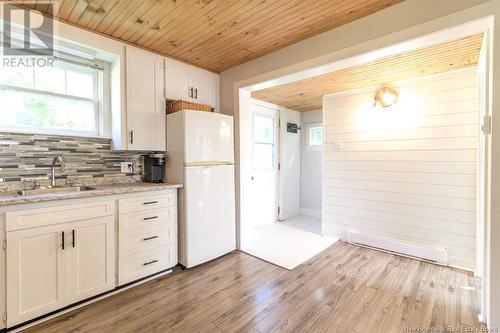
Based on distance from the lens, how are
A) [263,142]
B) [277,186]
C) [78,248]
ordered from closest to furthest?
[78,248] → [263,142] → [277,186]

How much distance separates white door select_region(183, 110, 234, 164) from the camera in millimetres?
2543

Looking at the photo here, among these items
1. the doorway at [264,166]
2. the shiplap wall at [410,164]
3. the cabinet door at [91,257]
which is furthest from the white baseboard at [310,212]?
the cabinet door at [91,257]

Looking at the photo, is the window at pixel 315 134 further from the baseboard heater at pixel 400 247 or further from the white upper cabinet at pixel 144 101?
the white upper cabinet at pixel 144 101

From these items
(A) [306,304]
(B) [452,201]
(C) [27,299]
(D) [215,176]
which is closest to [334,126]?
(B) [452,201]

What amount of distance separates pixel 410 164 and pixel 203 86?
111 inches

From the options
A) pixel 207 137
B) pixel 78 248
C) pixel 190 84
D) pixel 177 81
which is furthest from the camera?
pixel 190 84

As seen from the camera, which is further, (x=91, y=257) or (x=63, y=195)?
(x=91, y=257)

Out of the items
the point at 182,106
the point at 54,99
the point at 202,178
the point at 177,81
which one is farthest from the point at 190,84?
the point at 54,99

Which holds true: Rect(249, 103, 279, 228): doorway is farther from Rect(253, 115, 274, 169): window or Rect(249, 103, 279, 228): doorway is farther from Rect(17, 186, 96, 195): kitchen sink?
Rect(17, 186, 96, 195): kitchen sink

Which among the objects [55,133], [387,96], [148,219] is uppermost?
[387,96]

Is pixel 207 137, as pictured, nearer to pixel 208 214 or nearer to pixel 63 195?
pixel 208 214

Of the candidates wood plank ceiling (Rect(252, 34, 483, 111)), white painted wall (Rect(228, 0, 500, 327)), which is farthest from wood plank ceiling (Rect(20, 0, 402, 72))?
wood plank ceiling (Rect(252, 34, 483, 111))

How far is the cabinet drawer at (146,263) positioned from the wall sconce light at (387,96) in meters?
3.06

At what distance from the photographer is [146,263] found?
2.33m
